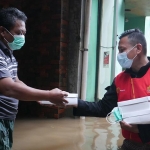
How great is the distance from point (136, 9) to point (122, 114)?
7.42 m

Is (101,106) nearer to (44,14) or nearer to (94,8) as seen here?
(44,14)

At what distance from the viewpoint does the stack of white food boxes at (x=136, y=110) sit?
75.6 inches

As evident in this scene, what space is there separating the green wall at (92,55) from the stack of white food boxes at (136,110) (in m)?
3.83

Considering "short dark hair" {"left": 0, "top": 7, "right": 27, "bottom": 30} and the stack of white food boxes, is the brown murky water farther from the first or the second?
"short dark hair" {"left": 0, "top": 7, "right": 27, "bottom": 30}

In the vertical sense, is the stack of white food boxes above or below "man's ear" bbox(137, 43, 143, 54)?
below

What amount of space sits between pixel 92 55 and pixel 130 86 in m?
3.86

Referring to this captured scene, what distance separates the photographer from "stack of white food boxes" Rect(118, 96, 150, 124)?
6.30ft

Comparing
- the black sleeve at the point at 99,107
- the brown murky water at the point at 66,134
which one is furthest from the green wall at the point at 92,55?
the black sleeve at the point at 99,107

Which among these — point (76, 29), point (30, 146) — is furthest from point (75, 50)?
point (30, 146)

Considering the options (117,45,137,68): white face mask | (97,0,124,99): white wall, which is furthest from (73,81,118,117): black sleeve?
(97,0,124,99): white wall

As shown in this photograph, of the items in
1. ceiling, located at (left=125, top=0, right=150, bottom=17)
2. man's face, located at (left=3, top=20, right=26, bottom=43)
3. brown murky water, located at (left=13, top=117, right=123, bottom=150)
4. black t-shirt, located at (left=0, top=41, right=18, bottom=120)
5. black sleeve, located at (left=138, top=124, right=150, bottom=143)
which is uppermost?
ceiling, located at (left=125, top=0, right=150, bottom=17)

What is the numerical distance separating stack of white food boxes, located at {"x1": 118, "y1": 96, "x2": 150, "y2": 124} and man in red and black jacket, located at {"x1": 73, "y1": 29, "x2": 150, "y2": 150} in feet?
0.19

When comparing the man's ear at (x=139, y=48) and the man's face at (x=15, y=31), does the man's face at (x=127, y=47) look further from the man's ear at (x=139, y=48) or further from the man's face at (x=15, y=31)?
the man's face at (x=15, y=31)

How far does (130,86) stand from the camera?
213 cm
